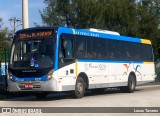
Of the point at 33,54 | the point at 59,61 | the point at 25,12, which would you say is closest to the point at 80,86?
the point at 59,61

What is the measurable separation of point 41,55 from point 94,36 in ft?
13.1

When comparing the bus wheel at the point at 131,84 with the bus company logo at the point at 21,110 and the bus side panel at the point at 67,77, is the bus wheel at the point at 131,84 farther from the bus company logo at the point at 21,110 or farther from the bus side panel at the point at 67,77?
the bus company logo at the point at 21,110

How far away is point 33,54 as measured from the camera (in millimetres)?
18828

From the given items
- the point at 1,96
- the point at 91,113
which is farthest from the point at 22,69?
the point at 91,113

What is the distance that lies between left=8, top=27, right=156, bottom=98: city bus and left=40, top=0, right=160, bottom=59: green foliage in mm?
19130

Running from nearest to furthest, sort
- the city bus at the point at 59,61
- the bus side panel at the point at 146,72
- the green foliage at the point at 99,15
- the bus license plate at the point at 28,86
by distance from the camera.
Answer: the city bus at the point at 59,61, the bus license plate at the point at 28,86, the bus side panel at the point at 146,72, the green foliage at the point at 99,15

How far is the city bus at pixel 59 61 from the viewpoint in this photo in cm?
1859

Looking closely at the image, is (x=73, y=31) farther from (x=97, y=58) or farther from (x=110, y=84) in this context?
(x=110, y=84)

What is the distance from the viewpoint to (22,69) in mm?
18922

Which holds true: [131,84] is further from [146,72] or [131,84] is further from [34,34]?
[34,34]

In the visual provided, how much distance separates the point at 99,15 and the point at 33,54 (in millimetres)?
23754

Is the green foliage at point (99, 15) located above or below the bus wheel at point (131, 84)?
above

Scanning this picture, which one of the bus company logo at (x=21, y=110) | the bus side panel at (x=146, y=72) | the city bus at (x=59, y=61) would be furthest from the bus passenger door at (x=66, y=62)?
the bus side panel at (x=146, y=72)

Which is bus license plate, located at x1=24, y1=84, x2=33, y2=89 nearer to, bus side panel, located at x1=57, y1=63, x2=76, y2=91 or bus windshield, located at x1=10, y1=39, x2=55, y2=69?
bus windshield, located at x1=10, y1=39, x2=55, y2=69
